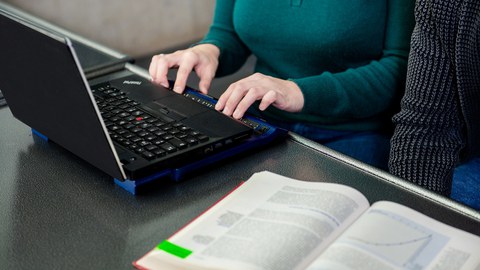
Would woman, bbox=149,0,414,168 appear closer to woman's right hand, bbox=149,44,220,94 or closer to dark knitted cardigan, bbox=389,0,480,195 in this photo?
woman's right hand, bbox=149,44,220,94

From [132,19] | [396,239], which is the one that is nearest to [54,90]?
[396,239]

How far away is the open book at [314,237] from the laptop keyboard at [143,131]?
0.11 meters

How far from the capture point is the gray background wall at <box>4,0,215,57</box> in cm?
205

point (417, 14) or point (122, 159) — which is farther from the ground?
point (417, 14)

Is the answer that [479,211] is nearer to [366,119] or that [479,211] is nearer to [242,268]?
[242,268]

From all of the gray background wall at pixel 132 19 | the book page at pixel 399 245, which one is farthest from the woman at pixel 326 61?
the gray background wall at pixel 132 19

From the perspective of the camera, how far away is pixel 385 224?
0.65 metres

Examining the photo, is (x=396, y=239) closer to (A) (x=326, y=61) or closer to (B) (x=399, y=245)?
(B) (x=399, y=245)

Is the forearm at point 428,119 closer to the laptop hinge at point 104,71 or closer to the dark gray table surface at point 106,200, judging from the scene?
the dark gray table surface at point 106,200

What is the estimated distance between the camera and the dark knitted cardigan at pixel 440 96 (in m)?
0.91

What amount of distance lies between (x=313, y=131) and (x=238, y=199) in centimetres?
51

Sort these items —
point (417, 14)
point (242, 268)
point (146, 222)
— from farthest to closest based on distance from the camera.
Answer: point (417, 14) → point (146, 222) → point (242, 268)

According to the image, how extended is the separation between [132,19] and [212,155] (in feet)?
5.21

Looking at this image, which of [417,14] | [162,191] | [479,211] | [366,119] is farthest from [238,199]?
[366,119]
